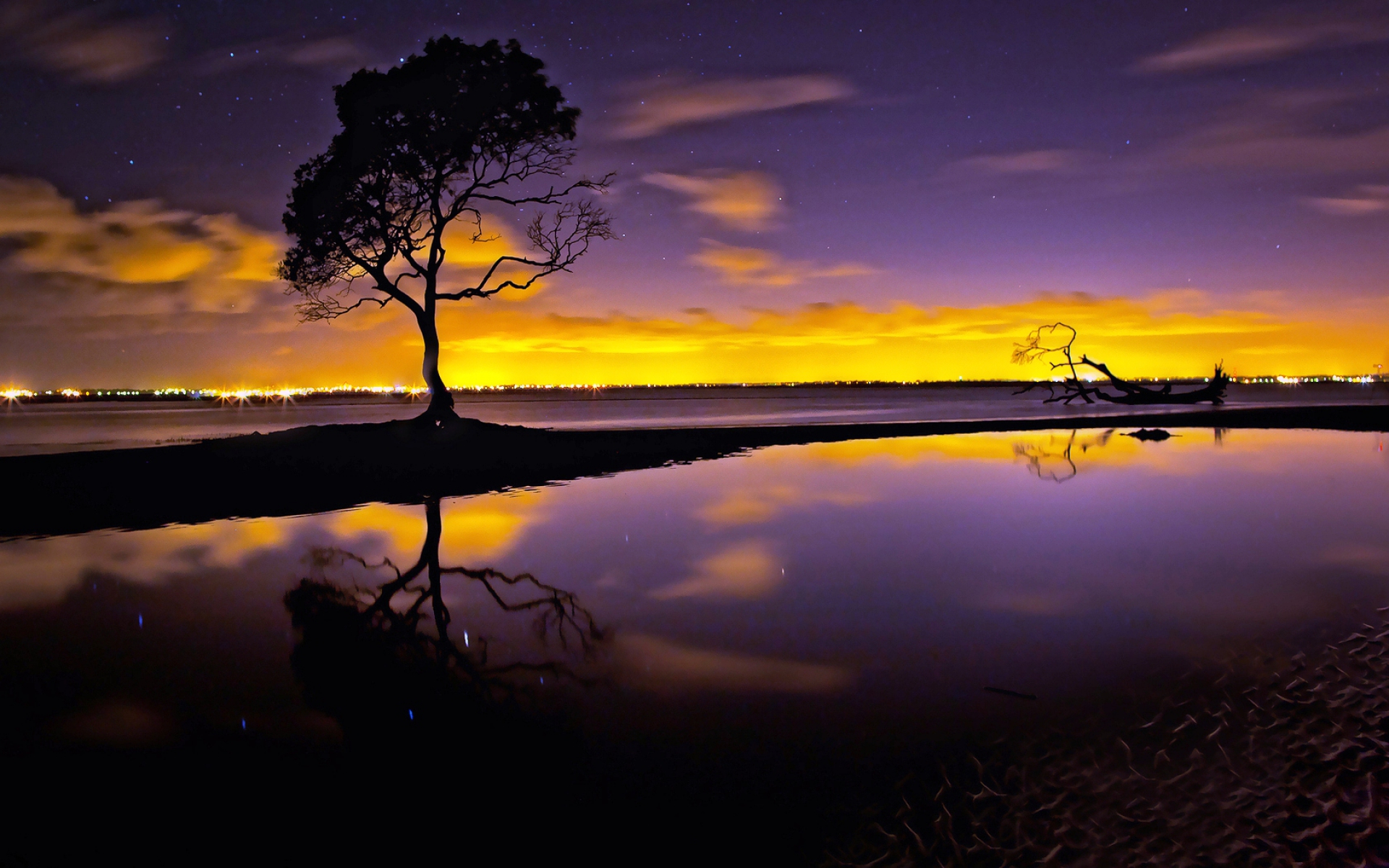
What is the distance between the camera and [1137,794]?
4254 mm

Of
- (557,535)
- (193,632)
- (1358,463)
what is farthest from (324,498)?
(1358,463)

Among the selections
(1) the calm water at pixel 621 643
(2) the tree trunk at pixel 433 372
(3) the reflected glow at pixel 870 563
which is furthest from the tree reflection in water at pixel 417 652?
(2) the tree trunk at pixel 433 372

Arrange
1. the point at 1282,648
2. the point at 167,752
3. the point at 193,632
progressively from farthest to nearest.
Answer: the point at 193,632
the point at 1282,648
the point at 167,752

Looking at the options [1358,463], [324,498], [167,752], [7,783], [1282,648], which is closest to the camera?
[7,783]

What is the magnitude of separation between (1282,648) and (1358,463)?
68.8 feet

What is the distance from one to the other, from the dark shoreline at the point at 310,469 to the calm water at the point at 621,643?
2.17 meters

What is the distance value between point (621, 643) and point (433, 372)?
77.4ft

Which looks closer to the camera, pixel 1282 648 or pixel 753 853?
pixel 753 853

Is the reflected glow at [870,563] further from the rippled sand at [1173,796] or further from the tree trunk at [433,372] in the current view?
the tree trunk at [433,372]

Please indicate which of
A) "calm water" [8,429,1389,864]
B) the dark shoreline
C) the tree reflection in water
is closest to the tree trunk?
the dark shoreline

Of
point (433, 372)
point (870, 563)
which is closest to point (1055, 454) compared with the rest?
point (870, 563)

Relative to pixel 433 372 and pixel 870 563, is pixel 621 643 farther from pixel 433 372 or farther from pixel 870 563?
pixel 433 372

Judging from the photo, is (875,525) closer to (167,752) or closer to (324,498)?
(167,752)

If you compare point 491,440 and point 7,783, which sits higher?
point 491,440
